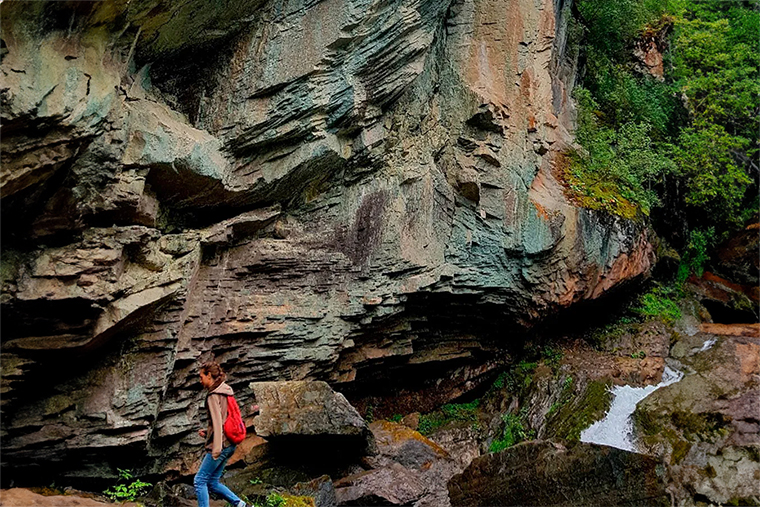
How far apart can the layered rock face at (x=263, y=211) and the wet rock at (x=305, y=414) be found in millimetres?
709

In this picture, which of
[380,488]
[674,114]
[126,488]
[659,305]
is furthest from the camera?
[674,114]

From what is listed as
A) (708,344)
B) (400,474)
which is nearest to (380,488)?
(400,474)

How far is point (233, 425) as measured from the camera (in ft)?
21.0

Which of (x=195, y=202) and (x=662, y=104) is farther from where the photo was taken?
(x=662, y=104)

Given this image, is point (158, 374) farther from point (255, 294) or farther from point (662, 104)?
point (662, 104)

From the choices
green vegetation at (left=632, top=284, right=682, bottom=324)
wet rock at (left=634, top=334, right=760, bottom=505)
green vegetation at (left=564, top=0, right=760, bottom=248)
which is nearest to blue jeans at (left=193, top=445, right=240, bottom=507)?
wet rock at (left=634, top=334, right=760, bottom=505)

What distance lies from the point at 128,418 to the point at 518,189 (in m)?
7.66

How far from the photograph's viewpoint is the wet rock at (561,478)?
310 inches

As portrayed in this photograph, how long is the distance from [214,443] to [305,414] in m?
2.61

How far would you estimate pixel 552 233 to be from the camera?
1186 cm

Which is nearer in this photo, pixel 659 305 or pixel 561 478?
pixel 561 478

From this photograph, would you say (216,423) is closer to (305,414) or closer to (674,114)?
(305,414)

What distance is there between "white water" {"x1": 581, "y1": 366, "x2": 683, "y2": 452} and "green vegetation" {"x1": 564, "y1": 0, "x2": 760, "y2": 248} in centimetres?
447

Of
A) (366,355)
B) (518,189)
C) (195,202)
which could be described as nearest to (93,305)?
(195,202)
